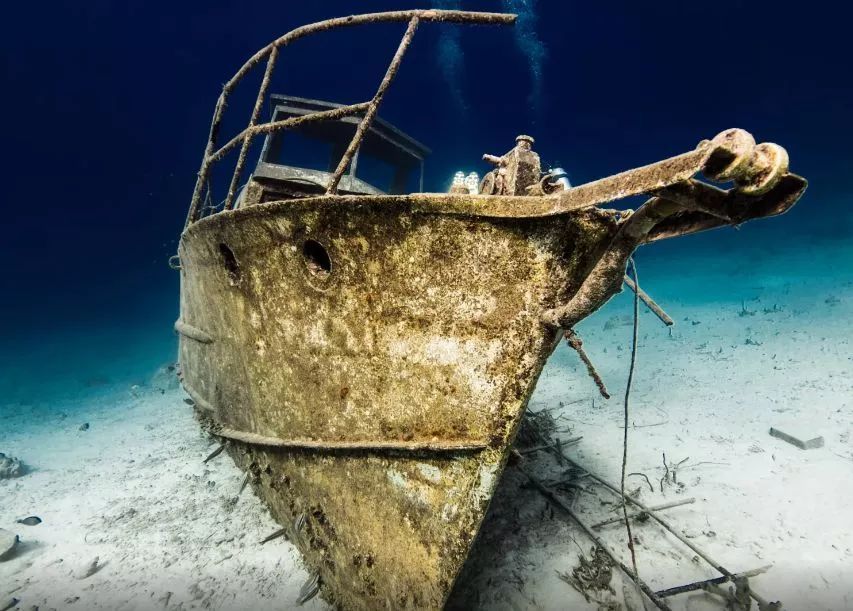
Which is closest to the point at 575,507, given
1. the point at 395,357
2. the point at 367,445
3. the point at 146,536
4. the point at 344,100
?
the point at 367,445

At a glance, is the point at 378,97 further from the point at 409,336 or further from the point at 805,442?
the point at 805,442

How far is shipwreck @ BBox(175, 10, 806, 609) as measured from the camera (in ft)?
5.01

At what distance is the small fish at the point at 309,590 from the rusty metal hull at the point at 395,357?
1.00ft

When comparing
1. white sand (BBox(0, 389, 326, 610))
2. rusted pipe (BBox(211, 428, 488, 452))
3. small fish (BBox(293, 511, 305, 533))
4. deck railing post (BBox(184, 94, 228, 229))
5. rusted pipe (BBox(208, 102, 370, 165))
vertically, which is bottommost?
white sand (BBox(0, 389, 326, 610))

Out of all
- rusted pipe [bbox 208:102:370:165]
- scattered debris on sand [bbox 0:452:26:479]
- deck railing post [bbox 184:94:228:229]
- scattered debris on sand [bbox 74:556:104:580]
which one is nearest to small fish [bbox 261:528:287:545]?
scattered debris on sand [bbox 74:556:104:580]

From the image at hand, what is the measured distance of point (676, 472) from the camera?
14.0ft

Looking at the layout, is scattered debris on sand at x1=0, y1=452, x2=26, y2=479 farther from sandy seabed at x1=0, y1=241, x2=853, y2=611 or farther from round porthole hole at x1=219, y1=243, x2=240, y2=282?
round porthole hole at x1=219, y1=243, x2=240, y2=282

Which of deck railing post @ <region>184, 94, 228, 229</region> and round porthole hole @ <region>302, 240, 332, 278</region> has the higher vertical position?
deck railing post @ <region>184, 94, 228, 229</region>

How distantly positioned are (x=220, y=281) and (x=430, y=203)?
2228 mm

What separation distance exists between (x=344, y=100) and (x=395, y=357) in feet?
197

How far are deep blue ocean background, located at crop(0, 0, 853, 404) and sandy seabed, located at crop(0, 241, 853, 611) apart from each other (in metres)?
20.0

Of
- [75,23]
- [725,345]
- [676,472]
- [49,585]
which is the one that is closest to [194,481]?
[49,585]

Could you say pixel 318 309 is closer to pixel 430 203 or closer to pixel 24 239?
pixel 430 203

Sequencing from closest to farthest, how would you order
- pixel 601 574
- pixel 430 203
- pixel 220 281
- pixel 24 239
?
pixel 430 203 < pixel 601 574 < pixel 220 281 < pixel 24 239
